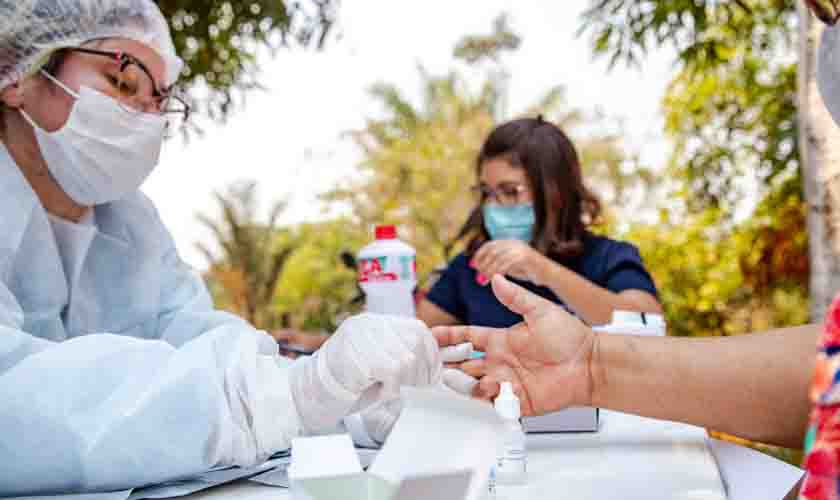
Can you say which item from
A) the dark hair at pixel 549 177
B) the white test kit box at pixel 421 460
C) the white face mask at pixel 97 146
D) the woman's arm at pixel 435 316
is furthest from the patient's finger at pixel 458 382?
the woman's arm at pixel 435 316

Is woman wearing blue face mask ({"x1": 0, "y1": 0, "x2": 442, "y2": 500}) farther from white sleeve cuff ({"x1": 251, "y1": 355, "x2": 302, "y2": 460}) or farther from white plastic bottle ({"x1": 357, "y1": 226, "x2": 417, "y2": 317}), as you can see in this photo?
white plastic bottle ({"x1": 357, "y1": 226, "x2": 417, "y2": 317})

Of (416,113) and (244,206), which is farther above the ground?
(416,113)

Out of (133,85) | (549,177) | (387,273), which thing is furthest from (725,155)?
(133,85)

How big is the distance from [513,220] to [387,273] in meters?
0.89

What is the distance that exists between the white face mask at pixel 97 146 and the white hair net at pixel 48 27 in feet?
0.20

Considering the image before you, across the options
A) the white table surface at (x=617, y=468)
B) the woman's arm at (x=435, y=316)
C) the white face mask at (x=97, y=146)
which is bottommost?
the woman's arm at (x=435, y=316)

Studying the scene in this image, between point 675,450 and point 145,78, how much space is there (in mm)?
1428

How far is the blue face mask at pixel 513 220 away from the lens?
2930mm

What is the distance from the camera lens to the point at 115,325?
6.05 ft

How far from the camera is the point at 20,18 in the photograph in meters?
1.71

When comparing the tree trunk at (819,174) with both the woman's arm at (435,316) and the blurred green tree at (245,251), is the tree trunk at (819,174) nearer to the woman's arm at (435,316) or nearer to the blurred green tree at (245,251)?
the woman's arm at (435,316)

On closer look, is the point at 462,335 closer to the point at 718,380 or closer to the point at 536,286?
the point at 718,380

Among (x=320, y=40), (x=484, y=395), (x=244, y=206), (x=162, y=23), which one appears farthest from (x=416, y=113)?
(x=484, y=395)

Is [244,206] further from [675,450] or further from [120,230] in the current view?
[675,450]
